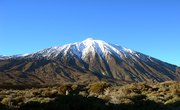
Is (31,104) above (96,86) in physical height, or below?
below

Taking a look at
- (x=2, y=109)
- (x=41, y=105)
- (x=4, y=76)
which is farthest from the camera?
(x=4, y=76)

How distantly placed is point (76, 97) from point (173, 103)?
8.14 metres

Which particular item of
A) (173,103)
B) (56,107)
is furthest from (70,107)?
(173,103)

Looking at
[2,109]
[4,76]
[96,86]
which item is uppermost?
[4,76]

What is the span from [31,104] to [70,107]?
1.74 meters

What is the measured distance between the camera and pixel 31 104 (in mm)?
17250

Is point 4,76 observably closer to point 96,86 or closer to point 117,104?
point 96,86

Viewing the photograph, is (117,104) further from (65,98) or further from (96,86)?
(96,86)

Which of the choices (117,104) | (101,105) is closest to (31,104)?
(101,105)

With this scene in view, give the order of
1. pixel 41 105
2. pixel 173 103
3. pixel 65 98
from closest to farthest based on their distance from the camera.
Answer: pixel 41 105
pixel 65 98
pixel 173 103

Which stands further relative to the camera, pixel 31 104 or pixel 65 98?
pixel 65 98

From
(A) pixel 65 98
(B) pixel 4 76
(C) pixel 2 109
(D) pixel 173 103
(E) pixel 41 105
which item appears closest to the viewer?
(C) pixel 2 109

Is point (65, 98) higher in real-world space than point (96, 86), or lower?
lower

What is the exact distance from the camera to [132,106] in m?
20.5
